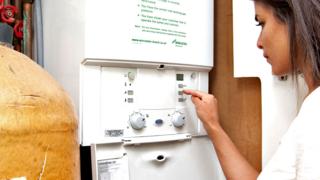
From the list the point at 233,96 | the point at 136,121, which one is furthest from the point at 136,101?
the point at 233,96

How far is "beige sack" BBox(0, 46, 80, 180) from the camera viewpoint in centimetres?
48

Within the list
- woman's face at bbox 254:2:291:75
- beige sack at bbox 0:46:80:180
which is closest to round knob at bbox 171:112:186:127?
woman's face at bbox 254:2:291:75

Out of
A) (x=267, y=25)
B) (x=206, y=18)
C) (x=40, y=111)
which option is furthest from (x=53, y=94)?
(x=206, y=18)

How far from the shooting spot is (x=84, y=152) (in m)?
0.94

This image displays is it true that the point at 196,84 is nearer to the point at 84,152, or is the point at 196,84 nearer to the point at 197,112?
the point at 197,112

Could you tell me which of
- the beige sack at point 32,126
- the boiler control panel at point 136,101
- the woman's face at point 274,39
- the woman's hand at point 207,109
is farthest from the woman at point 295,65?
the beige sack at point 32,126

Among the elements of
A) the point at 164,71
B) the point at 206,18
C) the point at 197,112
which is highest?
the point at 206,18

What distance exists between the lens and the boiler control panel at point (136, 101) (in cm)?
86

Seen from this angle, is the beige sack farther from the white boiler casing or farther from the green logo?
the green logo

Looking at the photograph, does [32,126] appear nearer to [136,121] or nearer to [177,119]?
[136,121]

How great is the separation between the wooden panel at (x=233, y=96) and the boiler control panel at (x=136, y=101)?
0.11 meters

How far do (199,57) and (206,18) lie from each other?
0.15 m

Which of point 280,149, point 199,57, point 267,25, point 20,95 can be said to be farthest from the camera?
point 199,57

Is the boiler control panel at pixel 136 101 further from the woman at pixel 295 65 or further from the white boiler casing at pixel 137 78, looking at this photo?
the woman at pixel 295 65
